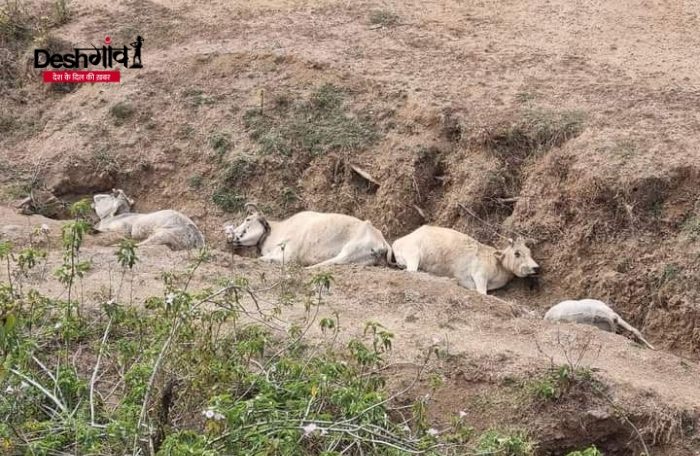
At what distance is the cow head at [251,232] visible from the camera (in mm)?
11094

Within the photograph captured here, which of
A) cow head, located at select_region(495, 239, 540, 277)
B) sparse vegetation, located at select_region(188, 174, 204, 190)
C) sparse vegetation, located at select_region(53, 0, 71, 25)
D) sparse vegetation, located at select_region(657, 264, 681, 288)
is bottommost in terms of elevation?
sparse vegetation, located at select_region(188, 174, 204, 190)

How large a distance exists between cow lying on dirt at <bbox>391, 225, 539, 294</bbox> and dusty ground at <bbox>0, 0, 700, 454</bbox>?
13.6 inches

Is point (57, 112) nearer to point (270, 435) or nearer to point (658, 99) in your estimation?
point (658, 99)

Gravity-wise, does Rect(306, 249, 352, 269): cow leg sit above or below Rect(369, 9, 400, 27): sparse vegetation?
below

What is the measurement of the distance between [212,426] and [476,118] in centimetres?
710

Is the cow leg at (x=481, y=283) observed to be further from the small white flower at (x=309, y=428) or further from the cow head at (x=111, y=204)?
the small white flower at (x=309, y=428)

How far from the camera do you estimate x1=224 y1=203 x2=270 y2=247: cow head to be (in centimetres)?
1109

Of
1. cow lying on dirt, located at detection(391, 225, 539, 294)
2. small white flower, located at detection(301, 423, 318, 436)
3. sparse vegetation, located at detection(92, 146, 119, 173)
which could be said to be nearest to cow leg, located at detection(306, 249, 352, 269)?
cow lying on dirt, located at detection(391, 225, 539, 294)

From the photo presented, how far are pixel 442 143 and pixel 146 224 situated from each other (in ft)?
11.2

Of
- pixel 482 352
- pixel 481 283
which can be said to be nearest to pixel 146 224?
pixel 481 283

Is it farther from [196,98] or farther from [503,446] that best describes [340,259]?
[503,446]

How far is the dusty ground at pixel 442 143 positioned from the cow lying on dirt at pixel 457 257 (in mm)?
346

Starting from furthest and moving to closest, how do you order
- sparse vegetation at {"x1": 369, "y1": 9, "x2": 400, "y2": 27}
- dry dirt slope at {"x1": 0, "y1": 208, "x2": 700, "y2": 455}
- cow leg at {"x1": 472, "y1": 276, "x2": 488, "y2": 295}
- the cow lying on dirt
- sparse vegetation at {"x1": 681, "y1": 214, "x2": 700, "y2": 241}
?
1. sparse vegetation at {"x1": 369, "y1": 9, "x2": 400, "y2": 27}
2. cow leg at {"x1": 472, "y1": 276, "x2": 488, "y2": 295}
3. the cow lying on dirt
4. sparse vegetation at {"x1": 681, "y1": 214, "x2": 700, "y2": 241}
5. dry dirt slope at {"x1": 0, "y1": 208, "x2": 700, "y2": 455}

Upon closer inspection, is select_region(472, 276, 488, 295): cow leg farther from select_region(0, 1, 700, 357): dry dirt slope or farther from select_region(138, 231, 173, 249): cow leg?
select_region(138, 231, 173, 249): cow leg
